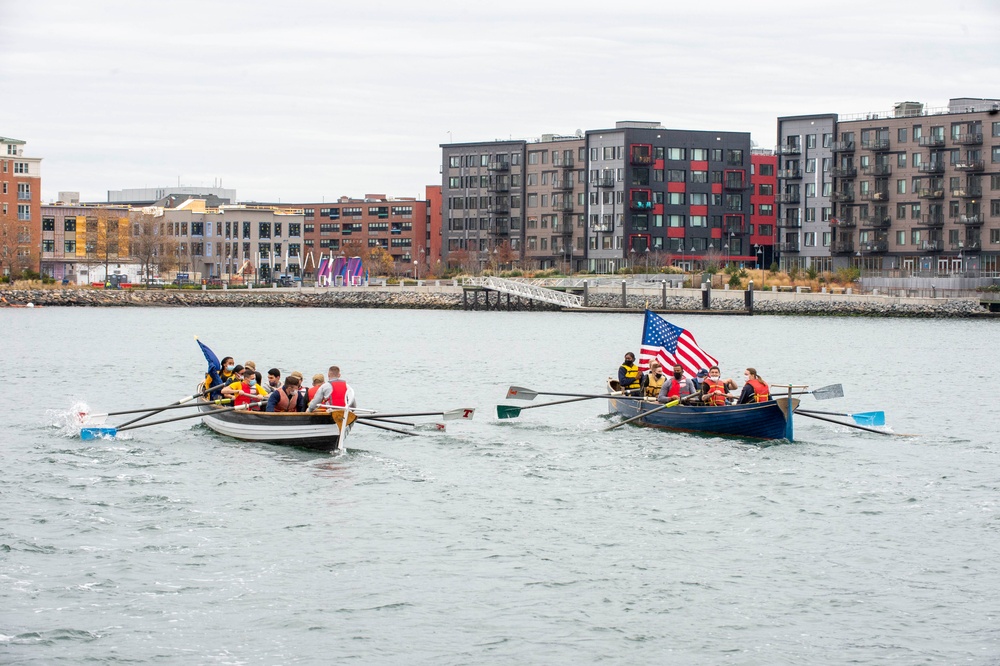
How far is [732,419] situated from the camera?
34.4 metres

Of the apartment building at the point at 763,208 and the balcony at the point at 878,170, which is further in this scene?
the apartment building at the point at 763,208

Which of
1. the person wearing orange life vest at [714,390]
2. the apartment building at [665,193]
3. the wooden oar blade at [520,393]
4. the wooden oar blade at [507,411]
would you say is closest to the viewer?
the person wearing orange life vest at [714,390]

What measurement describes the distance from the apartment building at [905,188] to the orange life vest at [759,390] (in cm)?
10469

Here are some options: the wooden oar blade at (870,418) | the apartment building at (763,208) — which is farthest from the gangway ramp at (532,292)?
the wooden oar blade at (870,418)

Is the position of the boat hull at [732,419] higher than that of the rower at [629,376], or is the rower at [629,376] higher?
the rower at [629,376]

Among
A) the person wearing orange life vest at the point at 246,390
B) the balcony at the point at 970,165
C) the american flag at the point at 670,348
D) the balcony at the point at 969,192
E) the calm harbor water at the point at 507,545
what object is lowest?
the calm harbor water at the point at 507,545

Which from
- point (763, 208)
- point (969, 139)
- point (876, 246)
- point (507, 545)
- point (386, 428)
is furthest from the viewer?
point (763, 208)

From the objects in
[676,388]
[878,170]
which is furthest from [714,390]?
[878,170]

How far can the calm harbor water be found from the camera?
19.0 meters

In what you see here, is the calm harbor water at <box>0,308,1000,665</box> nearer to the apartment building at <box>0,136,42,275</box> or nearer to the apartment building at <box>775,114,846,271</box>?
the apartment building at <box>775,114,846,271</box>

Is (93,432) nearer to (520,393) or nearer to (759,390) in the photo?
(520,393)

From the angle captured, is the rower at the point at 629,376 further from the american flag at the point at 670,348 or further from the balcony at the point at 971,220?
the balcony at the point at 971,220

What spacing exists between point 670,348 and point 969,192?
348 feet

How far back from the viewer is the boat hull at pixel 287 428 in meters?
31.8
